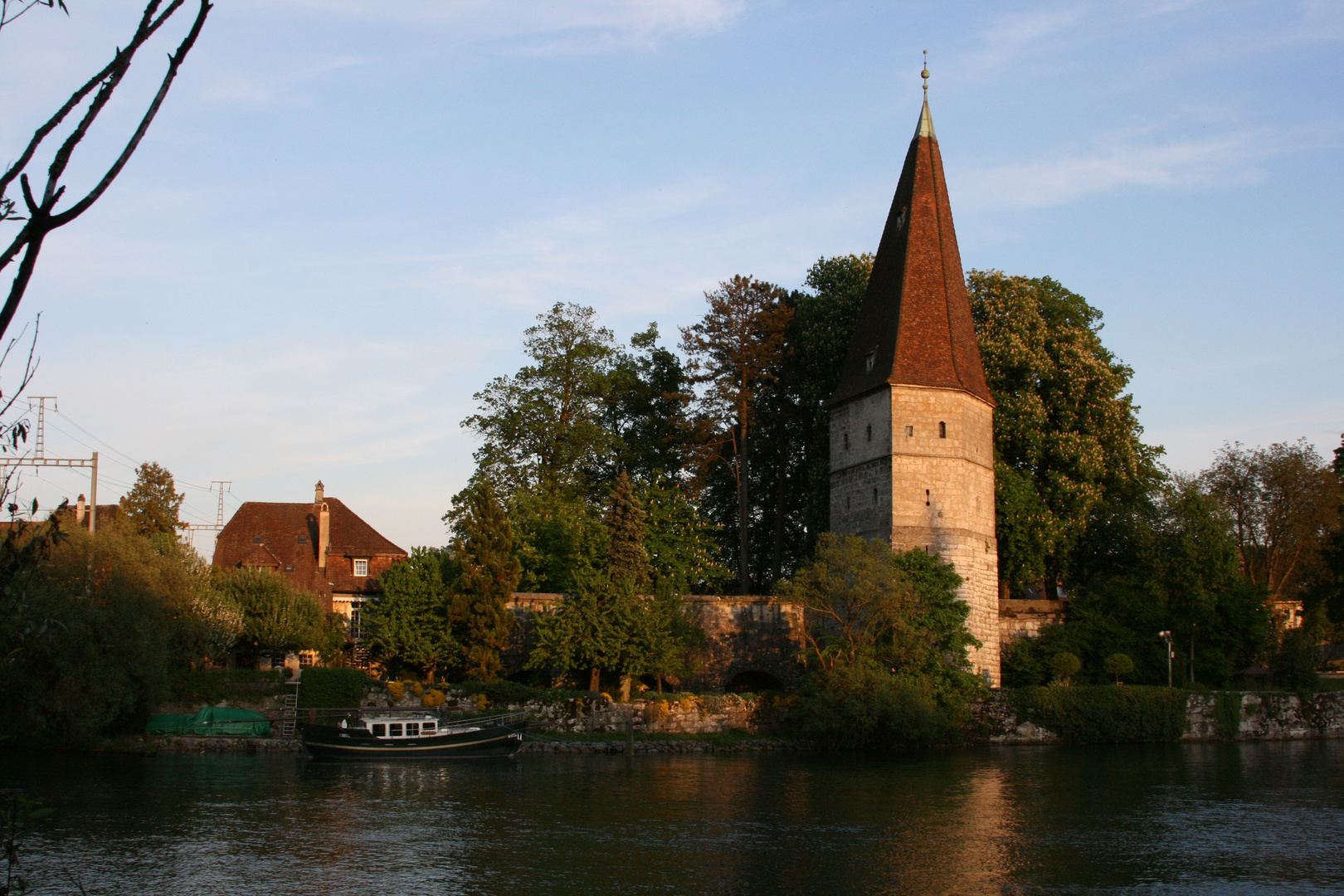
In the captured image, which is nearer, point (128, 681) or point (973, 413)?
point (128, 681)

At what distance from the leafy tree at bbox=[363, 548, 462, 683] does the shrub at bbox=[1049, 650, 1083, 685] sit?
20.0 metres

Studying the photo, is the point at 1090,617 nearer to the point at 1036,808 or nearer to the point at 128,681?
the point at 1036,808

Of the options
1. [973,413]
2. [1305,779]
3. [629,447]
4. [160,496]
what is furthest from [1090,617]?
[160,496]

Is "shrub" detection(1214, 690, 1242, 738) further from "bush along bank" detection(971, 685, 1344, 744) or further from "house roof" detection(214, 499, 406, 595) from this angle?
"house roof" detection(214, 499, 406, 595)

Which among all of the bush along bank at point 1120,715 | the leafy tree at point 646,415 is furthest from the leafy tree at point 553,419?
the bush along bank at point 1120,715

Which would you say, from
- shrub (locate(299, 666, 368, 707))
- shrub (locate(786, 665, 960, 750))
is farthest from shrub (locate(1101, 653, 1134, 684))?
shrub (locate(299, 666, 368, 707))

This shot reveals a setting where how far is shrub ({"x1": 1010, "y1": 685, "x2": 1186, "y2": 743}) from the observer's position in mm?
37281

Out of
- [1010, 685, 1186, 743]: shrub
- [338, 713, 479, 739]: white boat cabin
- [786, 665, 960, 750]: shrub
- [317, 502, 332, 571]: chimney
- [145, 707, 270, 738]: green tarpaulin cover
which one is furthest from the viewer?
[317, 502, 332, 571]: chimney

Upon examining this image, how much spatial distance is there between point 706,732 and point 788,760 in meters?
4.56

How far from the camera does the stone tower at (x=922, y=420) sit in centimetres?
3850

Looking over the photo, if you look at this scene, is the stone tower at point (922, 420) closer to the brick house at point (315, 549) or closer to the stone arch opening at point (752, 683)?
the stone arch opening at point (752, 683)

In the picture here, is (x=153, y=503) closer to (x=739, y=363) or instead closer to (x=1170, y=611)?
(x=739, y=363)

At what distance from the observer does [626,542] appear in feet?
123

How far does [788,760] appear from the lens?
1272 inches
